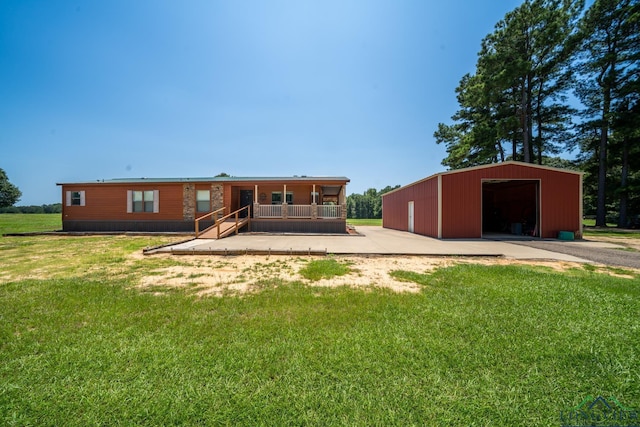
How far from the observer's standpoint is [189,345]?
2.48 metres

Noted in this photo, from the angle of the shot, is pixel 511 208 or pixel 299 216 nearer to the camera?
pixel 299 216

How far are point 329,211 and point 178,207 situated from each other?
9.69m

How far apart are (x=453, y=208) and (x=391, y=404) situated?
1255cm

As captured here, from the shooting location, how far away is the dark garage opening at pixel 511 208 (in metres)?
14.0

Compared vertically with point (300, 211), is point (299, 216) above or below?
below

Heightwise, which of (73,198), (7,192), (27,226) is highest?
(7,192)

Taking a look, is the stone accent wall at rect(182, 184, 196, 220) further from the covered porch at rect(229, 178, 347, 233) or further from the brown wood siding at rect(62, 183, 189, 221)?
the covered porch at rect(229, 178, 347, 233)

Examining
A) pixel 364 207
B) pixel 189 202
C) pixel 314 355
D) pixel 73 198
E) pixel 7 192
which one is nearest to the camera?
pixel 314 355

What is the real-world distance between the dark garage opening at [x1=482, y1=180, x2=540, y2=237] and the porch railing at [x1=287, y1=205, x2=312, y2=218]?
10.4 metres

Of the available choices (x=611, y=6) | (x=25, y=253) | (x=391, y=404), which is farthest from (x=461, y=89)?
(x=25, y=253)

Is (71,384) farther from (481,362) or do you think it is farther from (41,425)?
(481,362)

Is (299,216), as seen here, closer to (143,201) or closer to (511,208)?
(143,201)

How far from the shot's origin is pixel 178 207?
48.3ft

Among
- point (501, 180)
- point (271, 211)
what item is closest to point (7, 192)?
point (271, 211)
